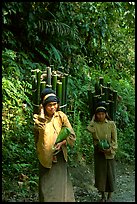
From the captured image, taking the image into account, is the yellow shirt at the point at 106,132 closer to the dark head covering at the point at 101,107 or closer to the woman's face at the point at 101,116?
the woman's face at the point at 101,116

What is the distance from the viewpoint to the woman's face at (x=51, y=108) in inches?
191

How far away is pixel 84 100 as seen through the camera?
1153cm

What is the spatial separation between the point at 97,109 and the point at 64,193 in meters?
1.67

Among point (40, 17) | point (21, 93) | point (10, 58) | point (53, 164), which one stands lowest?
point (53, 164)

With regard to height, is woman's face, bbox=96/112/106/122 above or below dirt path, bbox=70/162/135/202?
above

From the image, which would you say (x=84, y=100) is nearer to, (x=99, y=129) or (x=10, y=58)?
(x=10, y=58)

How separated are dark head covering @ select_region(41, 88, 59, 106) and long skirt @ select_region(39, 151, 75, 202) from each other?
693 millimetres

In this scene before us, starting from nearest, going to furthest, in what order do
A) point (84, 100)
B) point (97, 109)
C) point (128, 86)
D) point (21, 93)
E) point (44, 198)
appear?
point (44, 198)
point (97, 109)
point (21, 93)
point (84, 100)
point (128, 86)

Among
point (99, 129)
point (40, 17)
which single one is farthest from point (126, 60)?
point (99, 129)

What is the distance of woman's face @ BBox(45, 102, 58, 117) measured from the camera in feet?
15.9

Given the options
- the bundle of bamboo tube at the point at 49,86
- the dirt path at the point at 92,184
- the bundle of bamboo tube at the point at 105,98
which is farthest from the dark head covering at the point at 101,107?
the dirt path at the point at 92,184

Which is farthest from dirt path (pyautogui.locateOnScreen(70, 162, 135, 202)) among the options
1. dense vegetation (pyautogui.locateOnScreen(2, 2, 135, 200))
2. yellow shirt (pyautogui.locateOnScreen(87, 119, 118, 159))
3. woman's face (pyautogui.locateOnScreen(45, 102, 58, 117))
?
woman's face (pyautogui.locateOnScreen(45, 102, 58, 117))

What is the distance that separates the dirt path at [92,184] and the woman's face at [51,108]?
2089 mm

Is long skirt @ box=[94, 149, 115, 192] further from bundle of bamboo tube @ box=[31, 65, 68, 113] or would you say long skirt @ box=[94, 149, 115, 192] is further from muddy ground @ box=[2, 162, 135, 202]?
bundle of bamboo tube @ box=[31, 65, 68, 113]
